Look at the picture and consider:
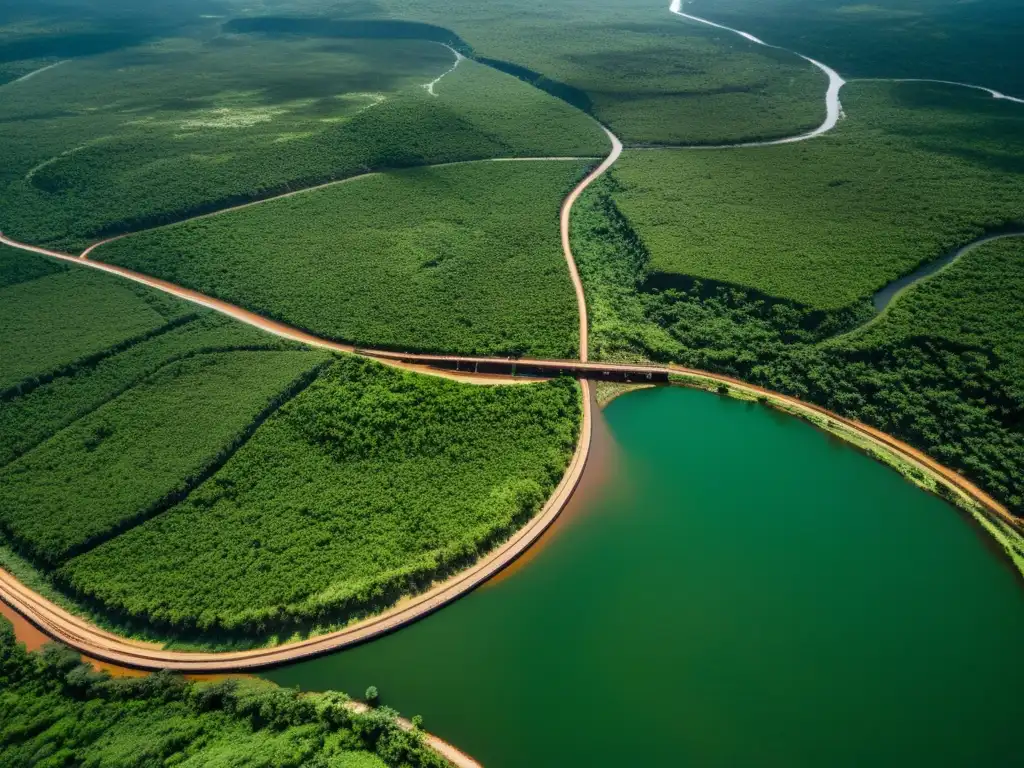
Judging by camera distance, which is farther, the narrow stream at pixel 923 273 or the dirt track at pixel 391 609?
the narrow stream at pixel 923 273

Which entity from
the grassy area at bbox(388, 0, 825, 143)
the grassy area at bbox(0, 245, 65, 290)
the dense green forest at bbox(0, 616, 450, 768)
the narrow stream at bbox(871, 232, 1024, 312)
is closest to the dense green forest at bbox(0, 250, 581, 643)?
the dense green forest at bbox(0, 616, 450, 768)

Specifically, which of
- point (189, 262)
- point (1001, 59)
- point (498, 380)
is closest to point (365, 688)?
point (498, 380)

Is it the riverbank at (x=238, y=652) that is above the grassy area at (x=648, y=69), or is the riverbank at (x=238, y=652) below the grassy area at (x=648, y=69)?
below

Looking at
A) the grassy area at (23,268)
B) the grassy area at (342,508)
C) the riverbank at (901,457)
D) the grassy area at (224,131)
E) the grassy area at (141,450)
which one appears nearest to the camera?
the grassy area at (342,508)

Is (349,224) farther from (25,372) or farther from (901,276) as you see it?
(901,276)

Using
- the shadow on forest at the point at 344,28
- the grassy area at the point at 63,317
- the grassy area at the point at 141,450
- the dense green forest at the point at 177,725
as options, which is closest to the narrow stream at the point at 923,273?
the grassy area at the point at 141,450

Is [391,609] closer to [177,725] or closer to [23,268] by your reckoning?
[177,725]

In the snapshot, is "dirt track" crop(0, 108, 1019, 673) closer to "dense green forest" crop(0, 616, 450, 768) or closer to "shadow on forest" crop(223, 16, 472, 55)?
"dense green forest" crop(0, 616, 450, 768)

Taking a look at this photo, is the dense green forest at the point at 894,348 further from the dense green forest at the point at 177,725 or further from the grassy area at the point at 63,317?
the grassy area at the point at 63,317

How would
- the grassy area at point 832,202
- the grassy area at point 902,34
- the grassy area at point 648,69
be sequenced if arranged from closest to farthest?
the grassy area at point 832,202, the grassy area at point 648,69, the grassy area at point 902,34
